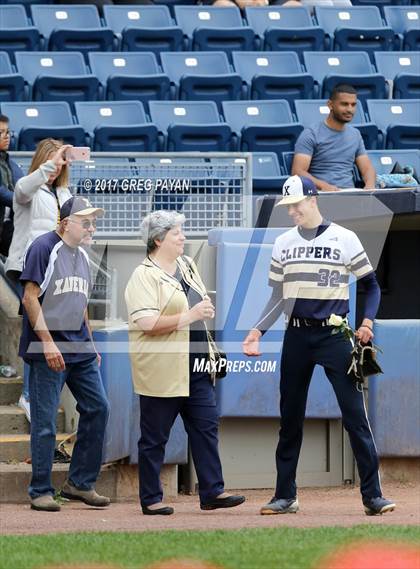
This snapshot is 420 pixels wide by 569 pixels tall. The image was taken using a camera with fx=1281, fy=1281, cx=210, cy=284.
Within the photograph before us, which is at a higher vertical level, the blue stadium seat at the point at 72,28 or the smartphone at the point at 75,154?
the blue stadium seat at the point at 72,28

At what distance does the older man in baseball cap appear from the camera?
7.77m

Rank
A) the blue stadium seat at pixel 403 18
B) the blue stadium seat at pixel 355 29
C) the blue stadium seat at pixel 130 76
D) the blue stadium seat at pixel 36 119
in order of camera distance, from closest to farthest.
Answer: the blue stadium seat at pixel 36 119 < the blue stadium seat at pixel 130 76 < the blue stadium seat at pixel 355 29 < the blue stadium seat at pixel 403 18

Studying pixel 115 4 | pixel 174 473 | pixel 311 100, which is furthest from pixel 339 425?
pixel 115 4

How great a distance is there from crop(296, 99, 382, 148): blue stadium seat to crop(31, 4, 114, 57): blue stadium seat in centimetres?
239

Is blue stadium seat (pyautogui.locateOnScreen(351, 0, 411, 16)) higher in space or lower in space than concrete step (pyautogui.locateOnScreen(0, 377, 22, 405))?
higher

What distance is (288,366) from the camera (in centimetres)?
753

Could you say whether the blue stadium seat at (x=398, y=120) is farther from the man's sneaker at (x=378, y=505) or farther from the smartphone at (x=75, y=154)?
the man's sneaker at (x=378, y=505)

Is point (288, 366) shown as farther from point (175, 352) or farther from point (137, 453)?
point (137, 453)

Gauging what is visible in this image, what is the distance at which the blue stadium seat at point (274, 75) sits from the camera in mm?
13727

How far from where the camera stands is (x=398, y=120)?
1366 cm

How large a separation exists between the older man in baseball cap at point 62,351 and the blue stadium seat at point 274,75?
613cm

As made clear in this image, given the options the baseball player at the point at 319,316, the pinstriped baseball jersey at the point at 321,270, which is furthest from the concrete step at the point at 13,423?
the pinstriped baseball jersey at the point at 321,270

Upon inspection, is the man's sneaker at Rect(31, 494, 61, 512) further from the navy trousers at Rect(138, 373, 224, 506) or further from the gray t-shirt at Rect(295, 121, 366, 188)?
the gray t-shirt at Rect(295, 121, 366, 188)

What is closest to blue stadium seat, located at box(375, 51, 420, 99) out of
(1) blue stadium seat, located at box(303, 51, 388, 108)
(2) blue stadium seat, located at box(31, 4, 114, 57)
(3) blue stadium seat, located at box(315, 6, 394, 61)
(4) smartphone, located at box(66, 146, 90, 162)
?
(1) blue stadium seat, located at box(303, 51, 388, 108)
